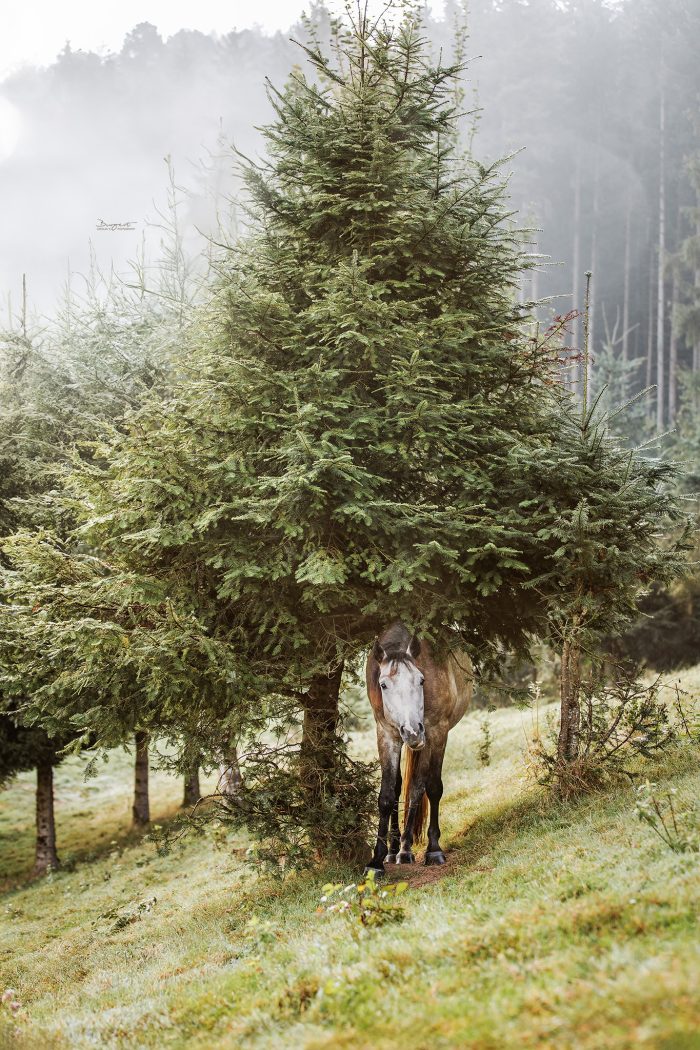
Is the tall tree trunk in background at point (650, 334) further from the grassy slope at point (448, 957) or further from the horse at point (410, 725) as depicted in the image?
the grassy slope at point (448, 957)

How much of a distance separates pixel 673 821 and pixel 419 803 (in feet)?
13.8

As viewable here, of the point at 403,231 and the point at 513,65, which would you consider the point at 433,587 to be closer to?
the point at 403,231

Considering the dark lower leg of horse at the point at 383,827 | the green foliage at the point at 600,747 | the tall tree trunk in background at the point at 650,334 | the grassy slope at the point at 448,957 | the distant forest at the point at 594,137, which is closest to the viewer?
the grassy slope at the point at 448,957

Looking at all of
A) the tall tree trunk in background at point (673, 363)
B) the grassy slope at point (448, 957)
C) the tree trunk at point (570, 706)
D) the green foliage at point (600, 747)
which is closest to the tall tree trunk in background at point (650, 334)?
the tall tree trunk in background at point (673, 363)

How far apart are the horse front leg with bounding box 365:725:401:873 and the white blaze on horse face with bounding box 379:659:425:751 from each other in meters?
0.33

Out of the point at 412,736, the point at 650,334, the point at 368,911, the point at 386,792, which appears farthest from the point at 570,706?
the point at 650,334

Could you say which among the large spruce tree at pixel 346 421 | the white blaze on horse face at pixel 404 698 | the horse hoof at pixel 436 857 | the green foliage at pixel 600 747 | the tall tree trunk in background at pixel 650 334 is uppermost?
the tall tree trunk in background at pixel 650 334

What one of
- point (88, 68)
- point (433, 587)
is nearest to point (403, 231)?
point (433, 587)

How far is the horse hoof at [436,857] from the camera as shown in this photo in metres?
9.41

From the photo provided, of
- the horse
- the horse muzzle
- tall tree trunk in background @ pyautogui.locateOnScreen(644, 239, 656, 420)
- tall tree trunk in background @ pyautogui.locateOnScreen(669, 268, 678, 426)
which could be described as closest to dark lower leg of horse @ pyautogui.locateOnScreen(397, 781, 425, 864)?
the horse

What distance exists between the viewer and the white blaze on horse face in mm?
8812

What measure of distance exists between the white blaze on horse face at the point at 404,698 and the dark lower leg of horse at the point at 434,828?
99cm

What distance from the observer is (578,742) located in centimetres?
1000

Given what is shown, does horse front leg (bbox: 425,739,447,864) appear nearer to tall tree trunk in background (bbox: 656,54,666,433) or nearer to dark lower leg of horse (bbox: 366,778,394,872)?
dark lower leg of horse (bbox: 366,778,394,872)
